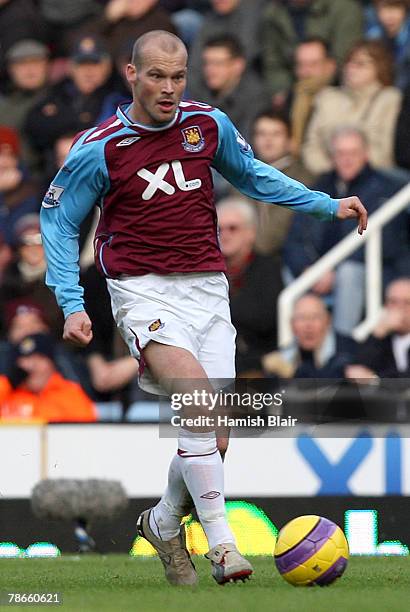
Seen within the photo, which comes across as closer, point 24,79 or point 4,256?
point 4,256

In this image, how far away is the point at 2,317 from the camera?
11977mm

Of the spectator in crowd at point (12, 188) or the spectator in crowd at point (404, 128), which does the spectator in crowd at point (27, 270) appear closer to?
the spectator in crowd at point (12, 188)

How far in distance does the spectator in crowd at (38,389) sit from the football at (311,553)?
183 inches

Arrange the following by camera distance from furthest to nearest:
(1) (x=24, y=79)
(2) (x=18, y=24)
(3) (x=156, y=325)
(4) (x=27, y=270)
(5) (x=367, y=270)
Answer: (2) (x=18, y=24) → (1) (x=24, y=79) → (4) (x=27, y=270) → (5) (x=367, y=270) → (3) (x=156, y=325)

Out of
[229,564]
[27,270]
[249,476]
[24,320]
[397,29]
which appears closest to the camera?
[229,564]

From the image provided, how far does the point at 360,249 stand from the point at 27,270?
9.08 feet

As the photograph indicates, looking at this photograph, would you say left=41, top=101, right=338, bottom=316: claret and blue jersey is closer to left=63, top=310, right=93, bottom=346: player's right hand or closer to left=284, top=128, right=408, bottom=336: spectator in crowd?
left=63, top=310, right=93, bottom=346: player's right hand

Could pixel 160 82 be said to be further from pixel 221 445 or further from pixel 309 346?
pixel 309 346

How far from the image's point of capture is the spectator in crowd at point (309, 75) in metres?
12.0

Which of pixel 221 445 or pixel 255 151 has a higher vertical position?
pixel 255 151

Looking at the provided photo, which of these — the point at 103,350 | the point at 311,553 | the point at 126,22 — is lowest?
the point at 103,350

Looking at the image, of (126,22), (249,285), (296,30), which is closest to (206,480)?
(249,285)

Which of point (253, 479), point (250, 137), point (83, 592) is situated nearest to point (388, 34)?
point (250, 137)

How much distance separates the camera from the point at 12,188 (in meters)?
12.5
